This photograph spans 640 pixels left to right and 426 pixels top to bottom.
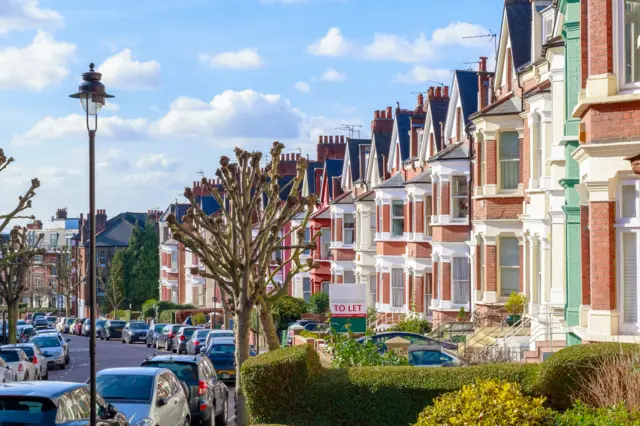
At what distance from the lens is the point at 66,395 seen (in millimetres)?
14375

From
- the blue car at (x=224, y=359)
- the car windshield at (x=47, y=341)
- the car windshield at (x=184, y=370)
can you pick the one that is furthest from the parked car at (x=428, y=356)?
the car windshield at (x=47, y=341)

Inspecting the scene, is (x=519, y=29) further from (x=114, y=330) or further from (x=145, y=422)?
(x=114, y=330)

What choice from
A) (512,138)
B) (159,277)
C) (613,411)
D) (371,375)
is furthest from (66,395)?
(159,277)

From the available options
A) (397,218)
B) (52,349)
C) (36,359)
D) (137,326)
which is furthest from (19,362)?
(137,326)

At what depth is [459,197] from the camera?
39688 millimetres

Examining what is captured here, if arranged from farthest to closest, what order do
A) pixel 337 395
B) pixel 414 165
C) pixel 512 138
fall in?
pixel 414 165 → pixel 512 138 → pixel 337 395

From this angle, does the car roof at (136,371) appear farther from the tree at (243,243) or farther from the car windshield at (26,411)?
the tree at (243,243)

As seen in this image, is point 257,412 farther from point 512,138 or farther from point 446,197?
point 446,197

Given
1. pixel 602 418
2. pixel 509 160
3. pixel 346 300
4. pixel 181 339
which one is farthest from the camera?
pixel 181 339

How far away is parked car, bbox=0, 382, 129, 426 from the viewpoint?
13.7 metres

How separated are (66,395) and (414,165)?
36.0 metres

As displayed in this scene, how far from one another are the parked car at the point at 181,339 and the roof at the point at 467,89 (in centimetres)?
1684

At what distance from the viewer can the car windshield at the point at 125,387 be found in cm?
1748

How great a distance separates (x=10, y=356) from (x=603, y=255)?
22.2m
